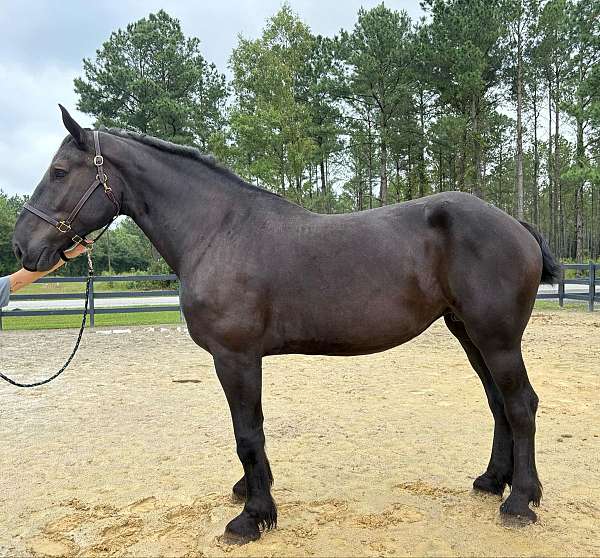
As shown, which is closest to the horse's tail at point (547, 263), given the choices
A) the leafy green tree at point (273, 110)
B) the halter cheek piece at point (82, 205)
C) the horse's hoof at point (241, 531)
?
the horse's hoof at point (241, 531)

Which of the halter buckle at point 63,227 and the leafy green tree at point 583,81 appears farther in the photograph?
the leafy green tree at point 583,81

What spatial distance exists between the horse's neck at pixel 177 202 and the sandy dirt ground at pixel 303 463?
1591 mm

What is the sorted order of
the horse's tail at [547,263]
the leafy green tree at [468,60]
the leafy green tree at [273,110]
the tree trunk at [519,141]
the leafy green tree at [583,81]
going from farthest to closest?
the leafy green tree at [468,60] < the tree trunk at [519,141] < the leafy green tree at [273,110] < the leafy green tree at [583,81] < the horse's tail at [547,263]

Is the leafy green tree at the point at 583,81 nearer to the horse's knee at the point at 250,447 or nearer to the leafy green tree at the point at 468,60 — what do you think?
the leafy green tree at the point at 468,60

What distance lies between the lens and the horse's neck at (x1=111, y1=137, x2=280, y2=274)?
111 inches

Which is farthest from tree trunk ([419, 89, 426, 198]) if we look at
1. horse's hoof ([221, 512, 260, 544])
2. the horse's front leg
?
horse's hoof ([221, 512, 260, 544])

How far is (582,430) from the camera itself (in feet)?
13.7

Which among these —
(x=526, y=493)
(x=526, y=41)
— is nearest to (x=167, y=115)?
(x=526, y=41)

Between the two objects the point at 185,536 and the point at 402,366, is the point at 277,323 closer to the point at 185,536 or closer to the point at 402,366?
the point at 185,536

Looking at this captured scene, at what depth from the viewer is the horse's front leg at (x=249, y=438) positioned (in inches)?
102

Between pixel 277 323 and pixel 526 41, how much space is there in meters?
25.6

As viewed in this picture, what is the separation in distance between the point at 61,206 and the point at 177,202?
65cm

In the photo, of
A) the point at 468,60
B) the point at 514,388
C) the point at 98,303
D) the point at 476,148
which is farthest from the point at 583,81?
the point at 98,303

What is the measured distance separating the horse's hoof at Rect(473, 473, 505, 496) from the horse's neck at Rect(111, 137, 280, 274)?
7.62 feet
